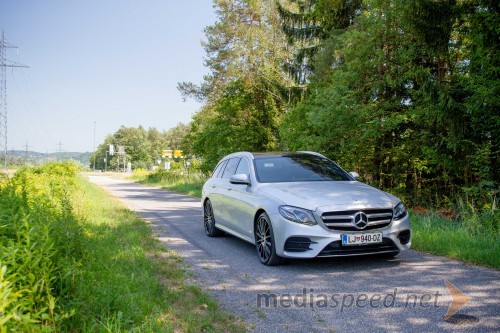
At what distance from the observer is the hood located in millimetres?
6020

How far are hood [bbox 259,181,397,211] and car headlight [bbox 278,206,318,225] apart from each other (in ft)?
0.20

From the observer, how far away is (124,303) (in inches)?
162

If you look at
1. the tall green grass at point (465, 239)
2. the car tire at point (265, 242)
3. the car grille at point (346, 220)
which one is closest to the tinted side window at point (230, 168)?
the car tire at point (265, 242)

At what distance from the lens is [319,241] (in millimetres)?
5844

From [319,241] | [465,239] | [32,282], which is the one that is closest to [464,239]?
[465,239]

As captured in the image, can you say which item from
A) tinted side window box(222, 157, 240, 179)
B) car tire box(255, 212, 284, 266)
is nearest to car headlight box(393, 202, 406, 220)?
car tire box(255, 212, 284, 266)

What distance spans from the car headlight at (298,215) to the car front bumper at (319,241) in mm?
54

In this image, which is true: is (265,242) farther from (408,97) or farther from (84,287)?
(408,97)

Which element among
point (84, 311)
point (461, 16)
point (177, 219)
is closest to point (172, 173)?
point (177, 219)

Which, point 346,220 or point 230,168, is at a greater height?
point 230,168

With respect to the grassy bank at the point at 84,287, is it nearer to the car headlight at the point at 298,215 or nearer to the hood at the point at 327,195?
the car headlight at the point at 298,215

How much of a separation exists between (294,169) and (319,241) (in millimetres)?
2030

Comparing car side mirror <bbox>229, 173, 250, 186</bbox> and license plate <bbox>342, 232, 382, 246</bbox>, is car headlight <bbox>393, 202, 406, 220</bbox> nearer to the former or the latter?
license plate <bbox>342, 232, 382, 246</bbox>

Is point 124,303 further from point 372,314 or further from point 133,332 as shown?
point 372,314
